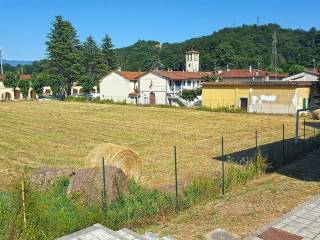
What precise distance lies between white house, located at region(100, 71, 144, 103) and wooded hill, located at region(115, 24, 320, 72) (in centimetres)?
5035

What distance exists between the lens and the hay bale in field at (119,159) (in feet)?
42.2

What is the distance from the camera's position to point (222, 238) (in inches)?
324

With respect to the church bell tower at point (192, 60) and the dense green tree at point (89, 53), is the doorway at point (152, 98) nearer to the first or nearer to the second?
the dense green tree at point (89, 53)

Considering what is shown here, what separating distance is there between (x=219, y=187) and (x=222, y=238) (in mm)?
3525

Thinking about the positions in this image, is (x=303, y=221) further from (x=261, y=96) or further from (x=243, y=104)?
(x=243, y=104)

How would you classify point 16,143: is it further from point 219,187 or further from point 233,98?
point 233,98

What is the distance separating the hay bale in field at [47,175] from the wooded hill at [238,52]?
102 meters

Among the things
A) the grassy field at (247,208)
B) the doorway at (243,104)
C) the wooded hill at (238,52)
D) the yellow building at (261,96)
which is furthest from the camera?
the wooded hill at (238,52)

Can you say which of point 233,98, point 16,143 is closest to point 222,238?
point 16,143

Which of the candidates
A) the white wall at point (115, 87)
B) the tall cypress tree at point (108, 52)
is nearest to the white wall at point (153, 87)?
the white wall at point (115, 87)

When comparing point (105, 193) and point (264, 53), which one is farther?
point (264, 53)

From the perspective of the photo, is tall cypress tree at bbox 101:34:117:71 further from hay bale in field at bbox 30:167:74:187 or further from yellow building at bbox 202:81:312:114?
hay bale in field at bbox 30:167:74:187

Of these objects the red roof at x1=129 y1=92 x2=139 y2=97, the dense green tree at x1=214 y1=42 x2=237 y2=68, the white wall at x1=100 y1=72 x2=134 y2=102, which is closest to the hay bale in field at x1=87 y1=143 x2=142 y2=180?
the red roof at x1=129 y1=92 x2=139 y2=97

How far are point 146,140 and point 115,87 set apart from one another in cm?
4461
